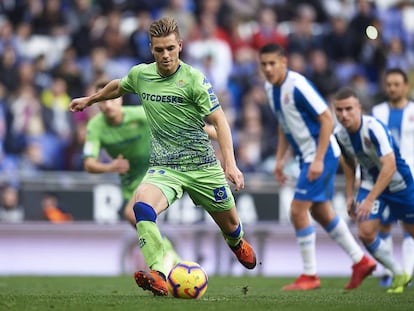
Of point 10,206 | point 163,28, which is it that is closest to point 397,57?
point 10,206

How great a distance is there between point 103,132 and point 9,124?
228 inches

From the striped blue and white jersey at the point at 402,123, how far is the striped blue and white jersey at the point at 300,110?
95cm

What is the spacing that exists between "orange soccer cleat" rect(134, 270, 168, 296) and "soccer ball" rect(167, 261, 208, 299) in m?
0.14

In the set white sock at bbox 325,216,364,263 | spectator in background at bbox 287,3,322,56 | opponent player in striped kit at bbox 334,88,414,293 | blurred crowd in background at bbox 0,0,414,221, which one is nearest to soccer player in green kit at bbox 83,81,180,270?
white sock at bbox 325,216,364,263

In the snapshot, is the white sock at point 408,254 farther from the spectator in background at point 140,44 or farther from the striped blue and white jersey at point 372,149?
the spectator in background at point 140,44

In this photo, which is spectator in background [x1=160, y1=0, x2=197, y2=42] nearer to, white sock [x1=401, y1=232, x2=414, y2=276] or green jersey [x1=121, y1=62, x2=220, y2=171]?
white sock [x1=401, y1=232, x2=414, y2=276]

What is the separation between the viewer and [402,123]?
13.3 meters

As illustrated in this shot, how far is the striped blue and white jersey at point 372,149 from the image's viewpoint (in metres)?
11.8

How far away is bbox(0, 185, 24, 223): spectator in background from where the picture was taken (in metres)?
16.6

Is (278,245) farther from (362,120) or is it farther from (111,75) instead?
(362,120)

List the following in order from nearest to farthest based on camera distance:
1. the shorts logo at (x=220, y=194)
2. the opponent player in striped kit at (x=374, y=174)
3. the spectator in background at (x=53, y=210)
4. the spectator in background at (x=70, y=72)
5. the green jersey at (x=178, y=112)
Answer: the green jersey at (x=178, y=112)
the shorts logo at (x=220, y=194)
the opponent player in striped kit at (x=374, y=174)
the spectator in background at (x=53, y=210)
the spectator in background at (x=70, y=72)

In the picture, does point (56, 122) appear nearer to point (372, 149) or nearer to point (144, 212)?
point (372, 149)

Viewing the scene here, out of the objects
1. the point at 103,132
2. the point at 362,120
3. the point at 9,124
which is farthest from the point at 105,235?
the point at 362,120

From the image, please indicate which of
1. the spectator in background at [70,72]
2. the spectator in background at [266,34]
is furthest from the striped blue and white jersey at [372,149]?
the spectator in background at [266,34]
